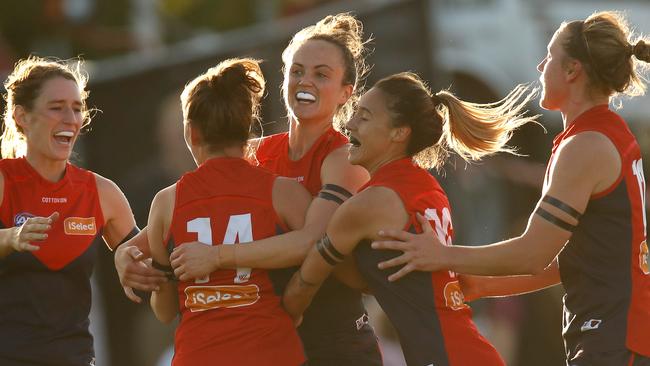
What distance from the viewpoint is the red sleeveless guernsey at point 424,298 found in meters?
4.21

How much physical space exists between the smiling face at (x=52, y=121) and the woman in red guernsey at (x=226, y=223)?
80 cm

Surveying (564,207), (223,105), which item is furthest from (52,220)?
(564,207)

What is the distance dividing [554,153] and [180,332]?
1423 millimetres

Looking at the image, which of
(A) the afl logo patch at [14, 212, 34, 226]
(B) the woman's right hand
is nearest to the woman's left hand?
(B) the woman's right hand

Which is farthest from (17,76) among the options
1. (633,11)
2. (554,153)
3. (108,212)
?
(633,11)

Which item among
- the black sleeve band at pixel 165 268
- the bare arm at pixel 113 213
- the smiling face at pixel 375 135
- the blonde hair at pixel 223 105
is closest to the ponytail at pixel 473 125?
the smiling face at pixel 375 135

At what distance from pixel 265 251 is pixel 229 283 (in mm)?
174

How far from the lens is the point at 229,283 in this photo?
4.32 m

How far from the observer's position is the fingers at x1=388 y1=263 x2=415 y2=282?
4223mm

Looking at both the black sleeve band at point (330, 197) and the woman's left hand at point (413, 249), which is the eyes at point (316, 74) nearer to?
the black sleeve band at point (330, 197)

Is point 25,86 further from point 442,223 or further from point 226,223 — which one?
point 442,223

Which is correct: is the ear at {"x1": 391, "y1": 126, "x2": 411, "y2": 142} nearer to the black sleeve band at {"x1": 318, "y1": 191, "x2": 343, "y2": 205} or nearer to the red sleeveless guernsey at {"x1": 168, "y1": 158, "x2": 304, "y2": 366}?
A: the black sleeve band at {"x1": 318, "y1": 191, "x2": 343, "y2": 205}

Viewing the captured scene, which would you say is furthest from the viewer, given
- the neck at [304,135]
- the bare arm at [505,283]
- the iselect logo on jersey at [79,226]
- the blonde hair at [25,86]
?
the blonde hair at [25,86]

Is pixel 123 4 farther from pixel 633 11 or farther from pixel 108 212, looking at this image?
pixel 108 212
